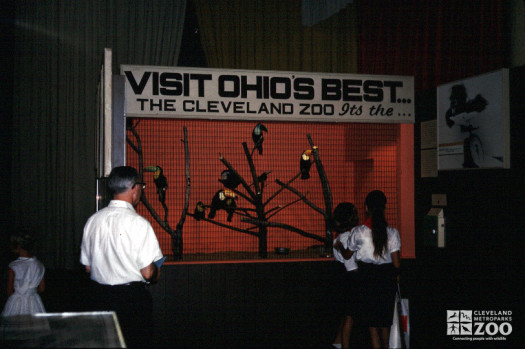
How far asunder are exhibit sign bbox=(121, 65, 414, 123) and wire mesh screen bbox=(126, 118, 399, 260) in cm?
41

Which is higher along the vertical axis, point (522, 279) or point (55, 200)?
point (55, 200)

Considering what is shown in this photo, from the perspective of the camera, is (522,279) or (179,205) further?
(179,205)

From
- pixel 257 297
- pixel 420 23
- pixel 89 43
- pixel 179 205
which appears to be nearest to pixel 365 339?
pixel 257 297

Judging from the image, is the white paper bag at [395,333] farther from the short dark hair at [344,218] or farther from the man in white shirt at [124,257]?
the man in white shirt at [124,257]

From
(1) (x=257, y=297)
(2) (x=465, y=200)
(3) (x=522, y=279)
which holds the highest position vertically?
(2) (x=465, y=200)

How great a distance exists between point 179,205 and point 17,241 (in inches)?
93.0

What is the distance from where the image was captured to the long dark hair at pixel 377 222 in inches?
153

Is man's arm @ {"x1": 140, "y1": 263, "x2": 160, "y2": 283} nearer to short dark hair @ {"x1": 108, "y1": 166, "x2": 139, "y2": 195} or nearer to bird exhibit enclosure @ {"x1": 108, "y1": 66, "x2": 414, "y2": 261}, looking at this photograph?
short dark hair @ {"x1": 108, "y1": 166, "x2": 139, "y2": 195}

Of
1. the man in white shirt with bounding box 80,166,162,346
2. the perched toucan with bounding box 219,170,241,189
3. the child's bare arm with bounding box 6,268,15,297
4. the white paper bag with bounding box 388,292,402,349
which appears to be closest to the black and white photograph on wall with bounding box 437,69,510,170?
the white paper bag with bounding box 388,292,402,349

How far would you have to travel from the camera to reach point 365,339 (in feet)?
16.4

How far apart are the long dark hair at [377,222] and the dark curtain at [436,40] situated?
3283mm

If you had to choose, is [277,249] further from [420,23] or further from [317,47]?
[317,47]

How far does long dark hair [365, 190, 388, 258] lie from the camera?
389 cm

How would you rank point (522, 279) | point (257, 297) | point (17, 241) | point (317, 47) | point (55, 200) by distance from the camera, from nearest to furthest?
point (522, 279) < point (17, 241) < point (257, 297) < point (55, 200) < point (317, 47)
